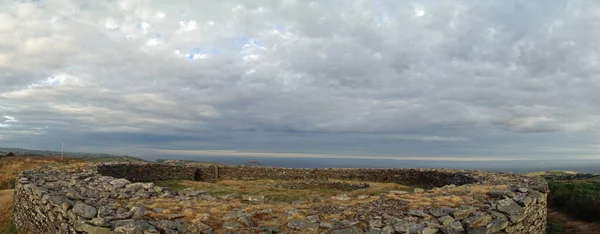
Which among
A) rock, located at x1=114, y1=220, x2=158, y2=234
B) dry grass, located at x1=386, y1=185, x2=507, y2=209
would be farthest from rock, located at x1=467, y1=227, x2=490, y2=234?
rock, located at x1=114, y1=220, x2=158, y2=234

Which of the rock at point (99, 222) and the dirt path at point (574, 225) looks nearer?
the rock at point (99, 222)

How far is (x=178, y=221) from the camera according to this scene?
7.92 metres

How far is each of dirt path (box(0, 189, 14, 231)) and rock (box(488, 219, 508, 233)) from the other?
18.1 m

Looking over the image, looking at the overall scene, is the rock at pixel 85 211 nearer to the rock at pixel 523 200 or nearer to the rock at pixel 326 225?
the rock at pixel 326 225

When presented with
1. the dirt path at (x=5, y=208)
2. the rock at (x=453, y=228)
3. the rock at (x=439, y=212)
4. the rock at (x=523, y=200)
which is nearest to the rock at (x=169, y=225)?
the rock at (x=453, y=228)

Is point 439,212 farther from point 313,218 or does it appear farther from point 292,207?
point 292,207

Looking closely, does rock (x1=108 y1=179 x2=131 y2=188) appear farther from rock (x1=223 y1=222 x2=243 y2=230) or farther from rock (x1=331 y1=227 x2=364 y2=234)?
rock (x1=331 y1=227 x2=364 y2=234)

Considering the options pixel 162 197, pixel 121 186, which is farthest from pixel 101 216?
pixel 121 186

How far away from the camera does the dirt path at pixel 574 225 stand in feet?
48.0

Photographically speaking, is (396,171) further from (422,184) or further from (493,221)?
(493,221)

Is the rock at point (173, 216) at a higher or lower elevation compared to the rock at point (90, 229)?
higher

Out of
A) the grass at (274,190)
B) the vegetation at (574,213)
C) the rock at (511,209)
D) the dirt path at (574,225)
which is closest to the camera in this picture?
the rock at (511,209)

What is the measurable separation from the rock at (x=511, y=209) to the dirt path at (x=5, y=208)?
1857cm

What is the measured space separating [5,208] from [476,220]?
19.9 m
